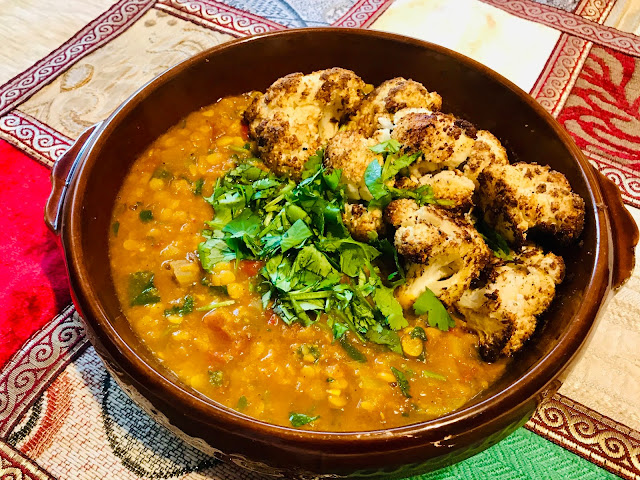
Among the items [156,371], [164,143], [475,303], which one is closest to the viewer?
[156,371]

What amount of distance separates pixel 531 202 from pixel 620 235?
1.12 ft

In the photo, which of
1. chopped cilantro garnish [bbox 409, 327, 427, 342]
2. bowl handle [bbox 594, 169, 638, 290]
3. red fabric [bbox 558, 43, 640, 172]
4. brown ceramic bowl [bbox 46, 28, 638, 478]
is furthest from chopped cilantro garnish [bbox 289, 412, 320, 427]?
red fabric [bbox 558, 43, 640, 172]

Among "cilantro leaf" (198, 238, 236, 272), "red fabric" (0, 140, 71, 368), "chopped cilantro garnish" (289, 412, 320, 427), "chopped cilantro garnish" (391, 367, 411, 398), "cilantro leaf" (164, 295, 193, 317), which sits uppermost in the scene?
"chopped cilantro garnish" (391, 367, 411, 398)

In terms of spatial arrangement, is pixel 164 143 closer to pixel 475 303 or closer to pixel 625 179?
pixel 475 303

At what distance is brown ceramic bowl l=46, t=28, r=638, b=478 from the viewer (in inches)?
55.9

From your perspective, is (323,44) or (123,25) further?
(123,25)

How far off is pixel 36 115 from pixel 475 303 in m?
2.31

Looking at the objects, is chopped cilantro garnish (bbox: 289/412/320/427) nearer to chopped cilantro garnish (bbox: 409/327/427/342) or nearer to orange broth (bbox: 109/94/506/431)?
orange broth (bbox: 109/94/506/431)

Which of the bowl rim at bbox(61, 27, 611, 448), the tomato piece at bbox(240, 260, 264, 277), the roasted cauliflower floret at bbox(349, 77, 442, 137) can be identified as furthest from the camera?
the roasted cauliflower floret at bbox(349, 77, 442, 137)

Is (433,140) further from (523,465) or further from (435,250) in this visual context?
(523,465)

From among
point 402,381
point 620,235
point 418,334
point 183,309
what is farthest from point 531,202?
point 183,309

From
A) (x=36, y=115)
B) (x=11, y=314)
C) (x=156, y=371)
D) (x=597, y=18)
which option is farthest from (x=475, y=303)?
(x=597, y=18)

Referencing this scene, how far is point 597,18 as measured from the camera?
3.47m

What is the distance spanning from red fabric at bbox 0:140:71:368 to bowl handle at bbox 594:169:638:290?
203 centimetres
